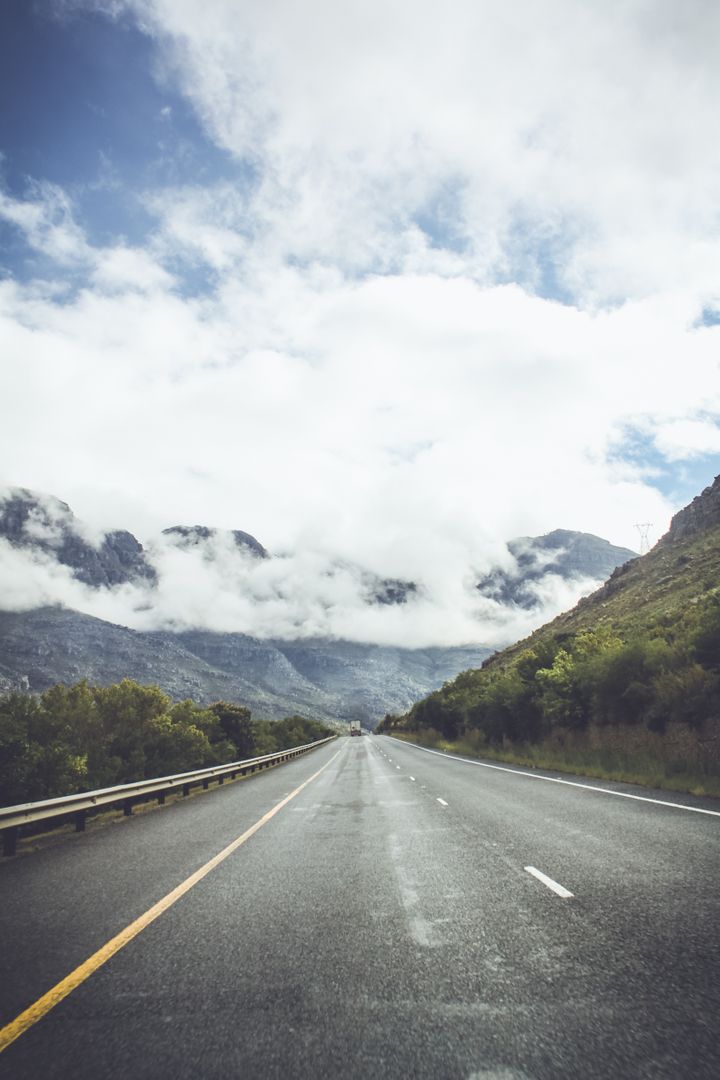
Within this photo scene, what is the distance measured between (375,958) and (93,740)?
99.2 ft

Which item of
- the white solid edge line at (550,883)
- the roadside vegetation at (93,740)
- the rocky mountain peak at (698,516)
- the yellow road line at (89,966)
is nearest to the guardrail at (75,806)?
the roadside vegetation at (93,740)

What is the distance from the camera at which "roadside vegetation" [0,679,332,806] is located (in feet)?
57.0

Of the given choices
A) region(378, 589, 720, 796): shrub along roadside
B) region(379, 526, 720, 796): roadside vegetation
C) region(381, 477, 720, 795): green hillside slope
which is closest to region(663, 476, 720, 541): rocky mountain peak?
region(381, 477, 720, 795): green hillside slope

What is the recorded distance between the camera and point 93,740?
31000 millimetres

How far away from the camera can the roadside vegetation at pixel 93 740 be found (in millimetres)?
17359

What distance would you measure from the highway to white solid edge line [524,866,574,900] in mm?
46

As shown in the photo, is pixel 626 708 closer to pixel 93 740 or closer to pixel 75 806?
pixel 75 806

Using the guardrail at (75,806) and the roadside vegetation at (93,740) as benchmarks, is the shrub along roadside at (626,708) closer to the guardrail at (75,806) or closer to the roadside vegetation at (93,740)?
the guardrail at (75,806)

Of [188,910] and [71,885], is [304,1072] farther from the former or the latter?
[71,885]

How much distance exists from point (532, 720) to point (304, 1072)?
36.5 meters

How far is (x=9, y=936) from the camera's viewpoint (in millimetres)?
5543

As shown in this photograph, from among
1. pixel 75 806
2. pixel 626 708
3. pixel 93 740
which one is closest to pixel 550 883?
pixel 75 806

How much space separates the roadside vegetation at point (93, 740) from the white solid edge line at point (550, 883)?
46.9 ft

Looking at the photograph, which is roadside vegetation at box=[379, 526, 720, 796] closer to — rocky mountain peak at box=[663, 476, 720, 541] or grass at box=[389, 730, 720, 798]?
grass at box=[389, 730, 720, 798]
